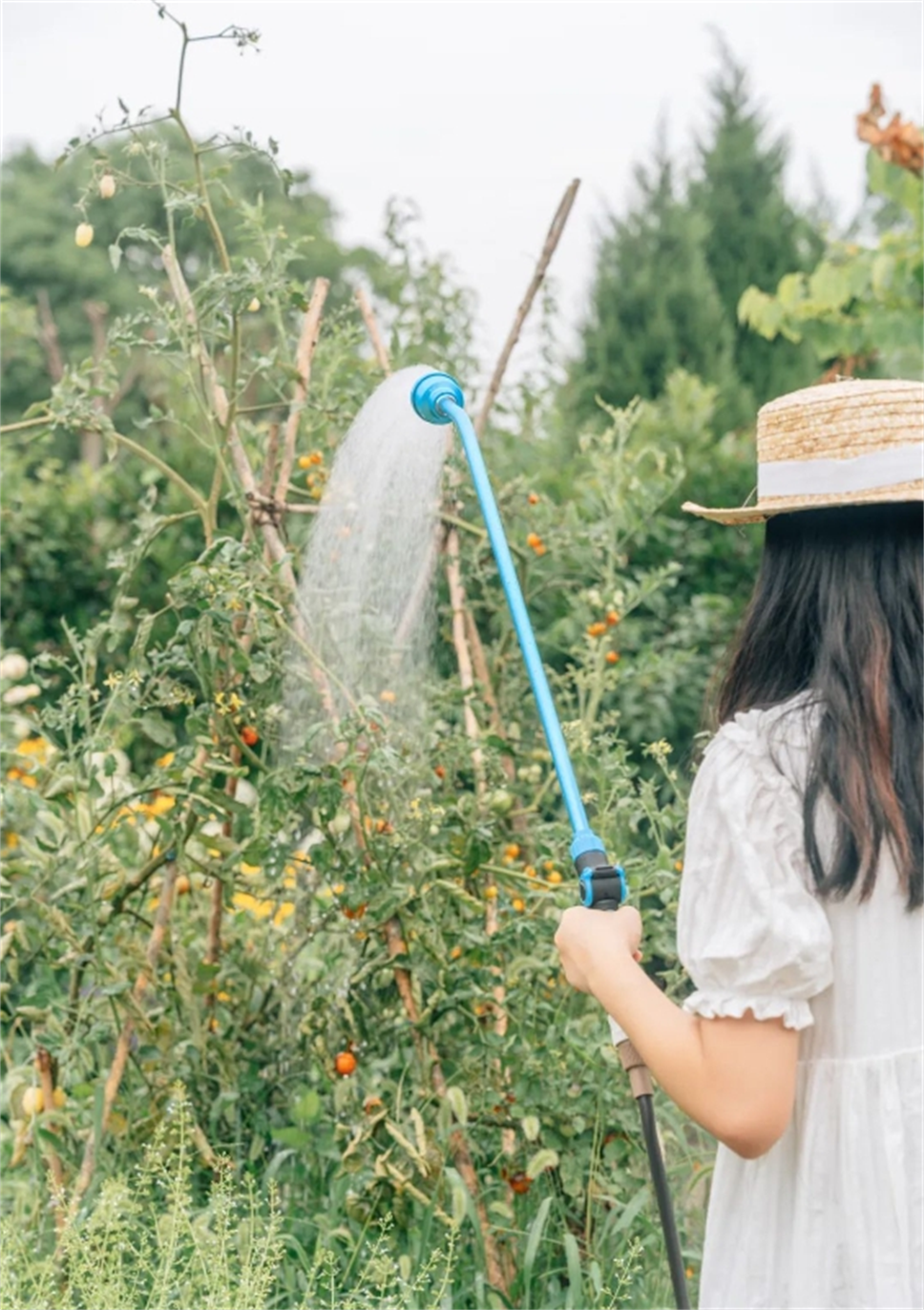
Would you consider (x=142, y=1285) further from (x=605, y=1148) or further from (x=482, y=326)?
(x=482, y=326)

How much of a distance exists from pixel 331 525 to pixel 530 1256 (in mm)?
→ 1078

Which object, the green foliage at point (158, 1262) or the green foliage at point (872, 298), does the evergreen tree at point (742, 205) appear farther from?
the green foliage at point (158, 1262)

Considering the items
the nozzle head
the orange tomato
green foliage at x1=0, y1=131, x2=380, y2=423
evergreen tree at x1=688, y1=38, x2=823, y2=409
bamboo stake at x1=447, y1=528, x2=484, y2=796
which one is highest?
green foliage at x1=0, y1=131, x2=380, y2=423

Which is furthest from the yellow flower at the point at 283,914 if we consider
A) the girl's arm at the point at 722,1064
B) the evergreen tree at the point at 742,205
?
the evergreen tree at the point at 742,205

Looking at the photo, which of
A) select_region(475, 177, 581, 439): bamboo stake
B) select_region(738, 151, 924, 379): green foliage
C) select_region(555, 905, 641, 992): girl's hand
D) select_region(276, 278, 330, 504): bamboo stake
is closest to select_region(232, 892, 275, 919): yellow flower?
select_region(276, 278, 330, 504): bamboo stake

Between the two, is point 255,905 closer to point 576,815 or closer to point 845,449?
point 576,815

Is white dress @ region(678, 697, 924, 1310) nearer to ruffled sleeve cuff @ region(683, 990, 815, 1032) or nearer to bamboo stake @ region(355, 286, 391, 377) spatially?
ruffled sleeve cuff @ region(683, 990, 815, 1032)

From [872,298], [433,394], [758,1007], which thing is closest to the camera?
[758,1007]

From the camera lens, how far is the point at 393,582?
2633 mm

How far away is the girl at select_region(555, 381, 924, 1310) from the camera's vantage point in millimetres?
1200

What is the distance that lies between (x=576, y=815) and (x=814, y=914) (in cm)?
32

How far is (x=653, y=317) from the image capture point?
1068 cm

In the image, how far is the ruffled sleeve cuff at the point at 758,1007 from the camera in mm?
1184

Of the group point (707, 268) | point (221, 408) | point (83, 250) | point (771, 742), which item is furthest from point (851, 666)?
point (83, 250)
